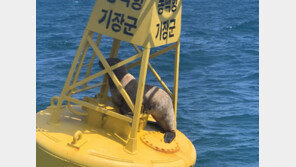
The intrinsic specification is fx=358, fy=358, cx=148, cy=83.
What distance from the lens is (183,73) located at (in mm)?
24719

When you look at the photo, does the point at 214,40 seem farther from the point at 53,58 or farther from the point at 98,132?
the point at 98,132

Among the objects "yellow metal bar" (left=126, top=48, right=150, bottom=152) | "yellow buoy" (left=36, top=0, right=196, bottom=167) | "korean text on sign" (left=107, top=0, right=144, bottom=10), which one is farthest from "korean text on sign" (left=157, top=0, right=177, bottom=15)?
"yellow metal bar" (left=126, top=48, right=150, bottom=152)

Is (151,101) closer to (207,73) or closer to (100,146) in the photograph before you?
(100,146)

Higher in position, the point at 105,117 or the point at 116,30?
the point at 116,30

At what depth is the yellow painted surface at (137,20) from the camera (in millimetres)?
9203

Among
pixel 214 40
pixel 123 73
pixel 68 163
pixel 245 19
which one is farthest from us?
pixel 245 19

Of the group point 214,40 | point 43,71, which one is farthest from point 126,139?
point 214,40

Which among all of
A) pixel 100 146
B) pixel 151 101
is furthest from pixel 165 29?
pixel 100 146

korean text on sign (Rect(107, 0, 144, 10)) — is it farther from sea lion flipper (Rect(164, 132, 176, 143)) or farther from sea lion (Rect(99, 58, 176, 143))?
sea lion flipper (Rect(164, 132, 176, 143))

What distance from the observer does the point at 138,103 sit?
368 inches

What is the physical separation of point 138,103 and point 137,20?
2151mm

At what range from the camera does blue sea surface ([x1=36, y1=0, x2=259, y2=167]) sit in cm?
1664

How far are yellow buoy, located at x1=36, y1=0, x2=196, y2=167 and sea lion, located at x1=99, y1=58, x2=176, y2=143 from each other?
257 mm

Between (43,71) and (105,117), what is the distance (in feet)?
45.1
